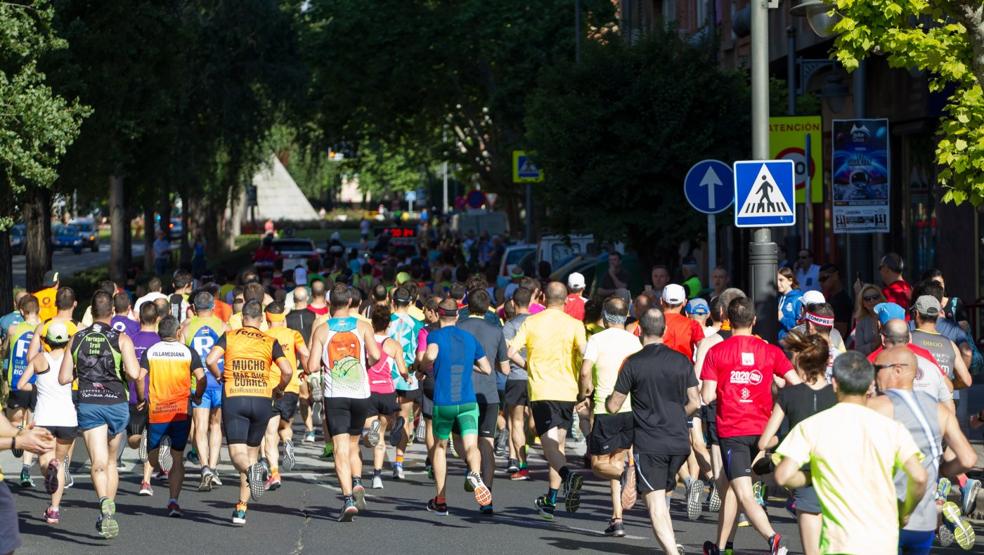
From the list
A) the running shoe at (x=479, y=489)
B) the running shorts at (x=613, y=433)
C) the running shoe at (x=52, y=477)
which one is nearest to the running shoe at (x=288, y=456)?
the running shoe at (x=479, y=489)

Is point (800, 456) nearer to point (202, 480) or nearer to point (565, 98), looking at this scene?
point (202, 480)

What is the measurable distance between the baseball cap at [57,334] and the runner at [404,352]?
338 centimetres

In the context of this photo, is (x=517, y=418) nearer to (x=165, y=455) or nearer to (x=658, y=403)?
(x=165, y=455)

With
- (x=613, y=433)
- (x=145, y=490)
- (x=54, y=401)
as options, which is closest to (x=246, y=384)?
(x=54, y=401)

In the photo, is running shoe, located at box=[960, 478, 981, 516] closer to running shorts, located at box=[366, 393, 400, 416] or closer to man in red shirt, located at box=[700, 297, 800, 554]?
man in red shirt, located at box=[700, 297, 800, 554]

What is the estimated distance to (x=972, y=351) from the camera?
12477 millimetres

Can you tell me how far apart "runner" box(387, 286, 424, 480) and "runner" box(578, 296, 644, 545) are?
12.8ft

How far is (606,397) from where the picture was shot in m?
11.2

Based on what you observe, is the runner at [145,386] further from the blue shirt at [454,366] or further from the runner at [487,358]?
the runner at [487,358]

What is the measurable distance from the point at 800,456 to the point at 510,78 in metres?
37.4

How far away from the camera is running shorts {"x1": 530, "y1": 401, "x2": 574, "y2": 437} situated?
12.9m

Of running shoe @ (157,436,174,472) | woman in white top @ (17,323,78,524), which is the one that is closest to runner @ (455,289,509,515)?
running shoe @ (157,436,174,472)

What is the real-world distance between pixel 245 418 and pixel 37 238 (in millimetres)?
19990

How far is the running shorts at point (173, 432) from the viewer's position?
13.1 m
